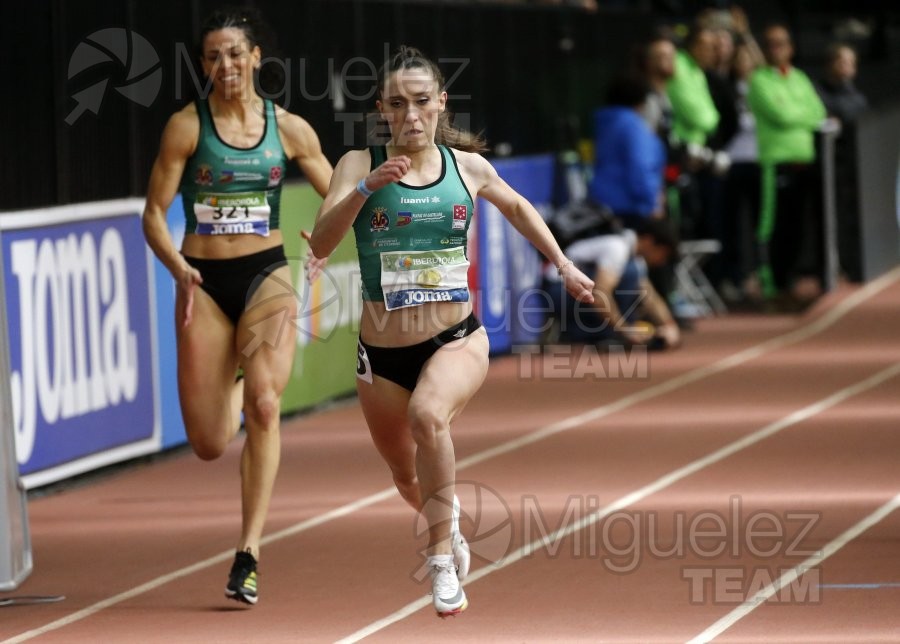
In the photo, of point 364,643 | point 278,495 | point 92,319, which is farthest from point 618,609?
point 92,319

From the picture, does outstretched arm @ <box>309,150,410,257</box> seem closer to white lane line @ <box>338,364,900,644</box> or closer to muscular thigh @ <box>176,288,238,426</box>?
muscular thigh @ <box>176,288,238,426</box>

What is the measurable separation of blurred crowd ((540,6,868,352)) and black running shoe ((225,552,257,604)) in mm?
9162

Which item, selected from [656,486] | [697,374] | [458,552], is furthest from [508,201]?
[697,374]

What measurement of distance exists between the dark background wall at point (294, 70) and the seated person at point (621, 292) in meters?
1.39

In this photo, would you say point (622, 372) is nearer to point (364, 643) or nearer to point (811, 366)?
point (811, 366)

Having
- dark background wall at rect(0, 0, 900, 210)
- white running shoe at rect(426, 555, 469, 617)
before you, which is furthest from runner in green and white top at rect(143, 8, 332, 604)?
dark background wall at rect(0, 0, 900, 210)

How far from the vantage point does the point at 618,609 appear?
760 centimetres

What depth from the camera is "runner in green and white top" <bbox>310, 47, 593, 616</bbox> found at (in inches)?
264

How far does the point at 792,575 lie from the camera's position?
8.06 m

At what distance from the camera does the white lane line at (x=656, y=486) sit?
7668mm

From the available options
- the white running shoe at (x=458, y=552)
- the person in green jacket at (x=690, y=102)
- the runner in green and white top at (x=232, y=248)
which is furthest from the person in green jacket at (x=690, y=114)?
the white running shoe at (x=458, y=552)

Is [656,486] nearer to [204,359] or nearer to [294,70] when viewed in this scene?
[204,359]

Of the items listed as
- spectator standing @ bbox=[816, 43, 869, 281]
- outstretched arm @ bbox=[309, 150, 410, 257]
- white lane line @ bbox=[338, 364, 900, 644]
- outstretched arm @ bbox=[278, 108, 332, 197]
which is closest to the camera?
outstretched arm @ bbox=[309, 150, 410, 257]

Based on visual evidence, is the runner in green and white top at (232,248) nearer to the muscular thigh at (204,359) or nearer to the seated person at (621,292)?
the muscular thigh at (204,359)
